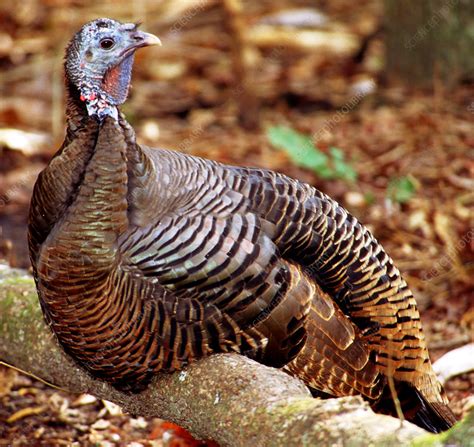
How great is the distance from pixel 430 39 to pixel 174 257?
4.84 metres

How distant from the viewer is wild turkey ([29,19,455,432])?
3582 mm

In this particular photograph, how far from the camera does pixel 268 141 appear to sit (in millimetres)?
7730

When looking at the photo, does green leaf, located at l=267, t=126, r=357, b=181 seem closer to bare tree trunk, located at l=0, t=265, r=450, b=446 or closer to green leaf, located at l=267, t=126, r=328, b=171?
green leaf, located at l=267, t=126, r=328, b=171

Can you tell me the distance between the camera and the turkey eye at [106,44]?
3727 millimetres

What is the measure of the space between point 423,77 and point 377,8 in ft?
8.42

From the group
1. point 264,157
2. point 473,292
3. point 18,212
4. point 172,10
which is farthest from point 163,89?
point 473,292

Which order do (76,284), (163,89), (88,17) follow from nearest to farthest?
1. (76,284)
2. (163,89)
3. (88,17)

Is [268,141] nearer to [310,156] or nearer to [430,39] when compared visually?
[310,156]

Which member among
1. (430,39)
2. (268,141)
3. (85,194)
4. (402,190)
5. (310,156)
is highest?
(85,194)

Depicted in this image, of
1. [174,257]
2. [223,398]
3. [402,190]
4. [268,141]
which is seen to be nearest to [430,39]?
[268,141]

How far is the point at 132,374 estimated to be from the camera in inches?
146

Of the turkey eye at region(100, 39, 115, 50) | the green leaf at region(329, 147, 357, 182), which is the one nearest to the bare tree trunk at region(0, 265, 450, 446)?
the turkey eye at region(100, 39, 115, 50)

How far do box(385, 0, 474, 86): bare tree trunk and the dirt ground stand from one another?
155 millimetres

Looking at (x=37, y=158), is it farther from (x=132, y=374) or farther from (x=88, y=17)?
(x=132, y=374)
